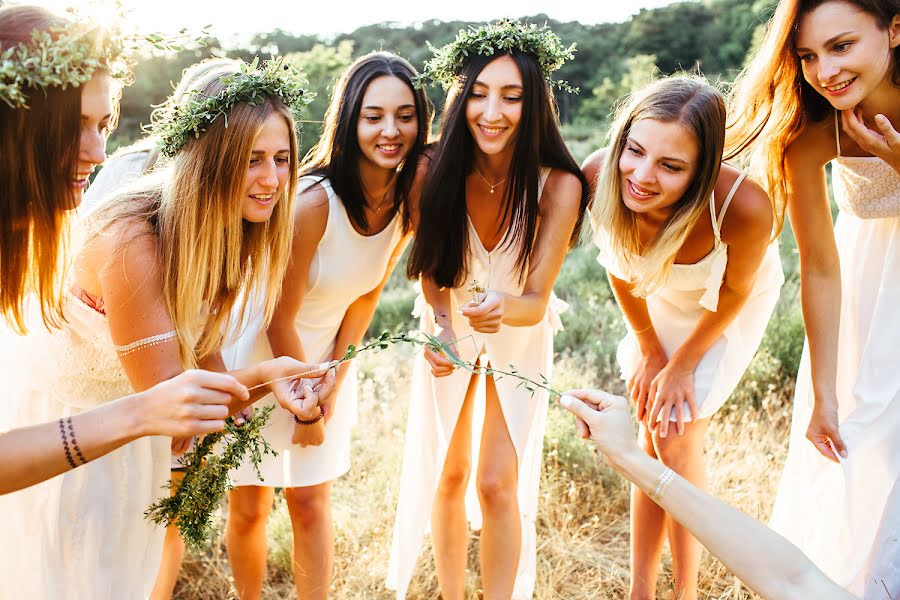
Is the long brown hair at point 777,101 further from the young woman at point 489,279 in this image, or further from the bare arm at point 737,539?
the bare arm at point 737,539

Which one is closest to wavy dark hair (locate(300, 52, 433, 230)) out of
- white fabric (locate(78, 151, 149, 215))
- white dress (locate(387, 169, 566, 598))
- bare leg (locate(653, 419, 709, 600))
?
white dress (locate(387, 169, 566, 598))

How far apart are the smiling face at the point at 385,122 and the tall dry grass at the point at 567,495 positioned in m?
2.10

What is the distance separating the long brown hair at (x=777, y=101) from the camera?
3.12 meters

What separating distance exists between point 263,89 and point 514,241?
4.23ft

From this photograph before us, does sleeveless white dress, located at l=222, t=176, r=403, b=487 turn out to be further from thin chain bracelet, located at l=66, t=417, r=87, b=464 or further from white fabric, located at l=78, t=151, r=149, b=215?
thin chain bracelet, located at l=66, t=417, r=87, b=464

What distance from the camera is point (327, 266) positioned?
3.56 meters

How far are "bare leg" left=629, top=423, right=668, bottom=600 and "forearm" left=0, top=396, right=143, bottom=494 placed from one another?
2.43m

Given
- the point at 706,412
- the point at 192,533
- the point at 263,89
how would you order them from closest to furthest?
the point at 192,533, the point at 263,89, the point at 706,412

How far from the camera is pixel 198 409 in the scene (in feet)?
6.82

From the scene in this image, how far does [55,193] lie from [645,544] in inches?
114

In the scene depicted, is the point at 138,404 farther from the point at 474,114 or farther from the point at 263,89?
the point at 474,114

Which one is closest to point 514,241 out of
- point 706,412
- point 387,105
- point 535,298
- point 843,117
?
point 535,298

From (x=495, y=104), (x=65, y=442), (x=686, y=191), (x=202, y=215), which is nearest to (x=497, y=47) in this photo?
(x=495, y=104)

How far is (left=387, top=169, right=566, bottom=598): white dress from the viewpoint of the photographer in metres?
3.66
